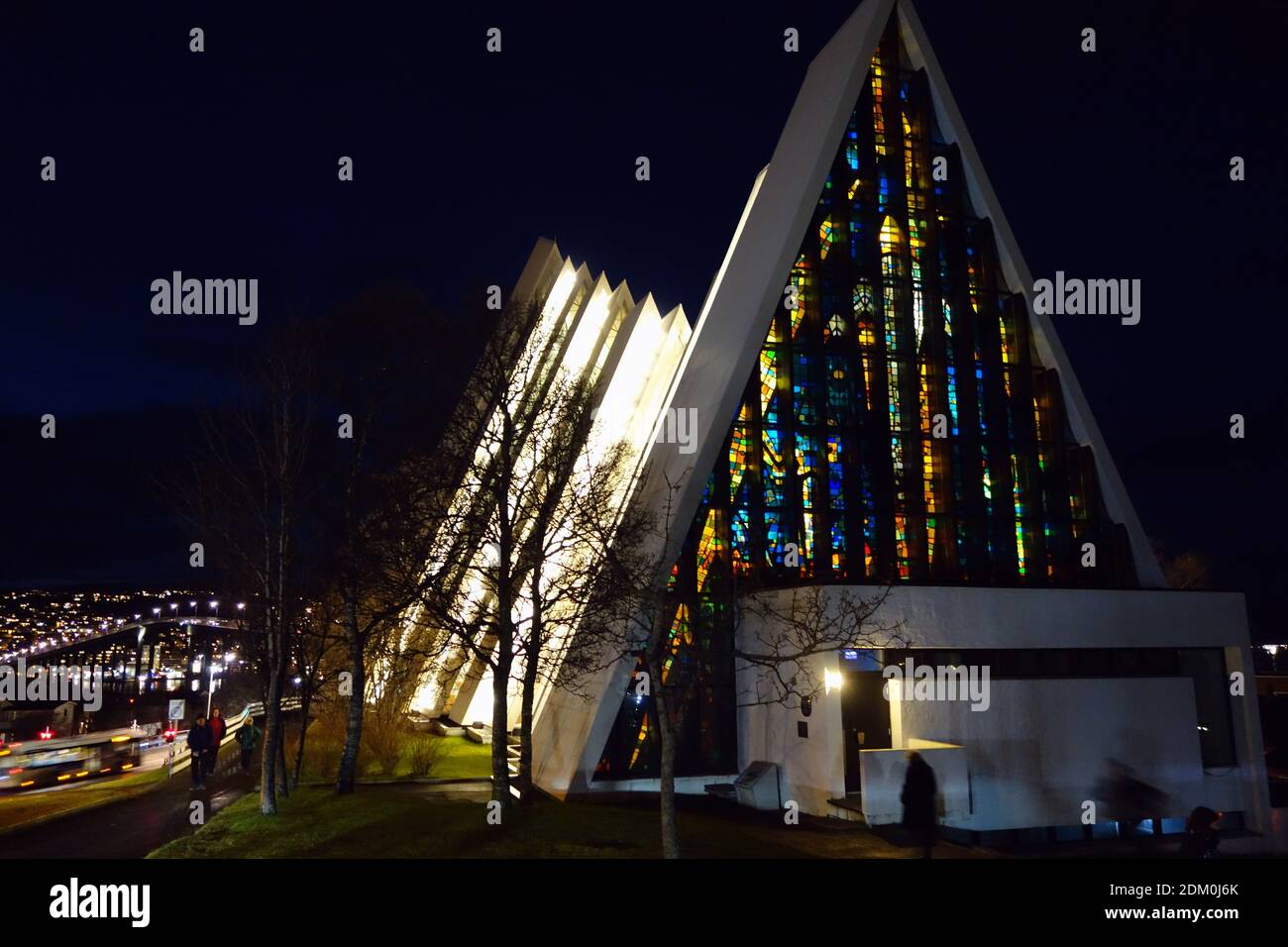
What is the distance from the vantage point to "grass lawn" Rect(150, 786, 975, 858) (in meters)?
13.9

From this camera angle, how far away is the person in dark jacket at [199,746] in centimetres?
2097

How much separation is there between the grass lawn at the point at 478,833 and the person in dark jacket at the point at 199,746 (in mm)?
2762

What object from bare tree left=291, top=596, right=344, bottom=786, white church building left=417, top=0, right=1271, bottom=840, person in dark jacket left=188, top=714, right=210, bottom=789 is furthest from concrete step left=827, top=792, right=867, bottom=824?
person in dark jacket left=188, top=714, right=210, bottom=789

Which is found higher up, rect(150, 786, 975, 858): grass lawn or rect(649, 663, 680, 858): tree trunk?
rect(649, 663, 680, 858): tree trunk

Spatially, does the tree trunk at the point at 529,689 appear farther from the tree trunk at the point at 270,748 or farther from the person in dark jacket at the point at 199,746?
the person in dark jacket at the point at 199,746

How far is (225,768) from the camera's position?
25375mm

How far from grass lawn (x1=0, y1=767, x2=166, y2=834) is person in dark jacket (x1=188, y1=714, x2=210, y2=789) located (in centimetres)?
139

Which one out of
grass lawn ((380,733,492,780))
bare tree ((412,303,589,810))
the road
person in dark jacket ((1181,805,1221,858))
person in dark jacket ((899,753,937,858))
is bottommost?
grass lawn ((380,733,492,780))

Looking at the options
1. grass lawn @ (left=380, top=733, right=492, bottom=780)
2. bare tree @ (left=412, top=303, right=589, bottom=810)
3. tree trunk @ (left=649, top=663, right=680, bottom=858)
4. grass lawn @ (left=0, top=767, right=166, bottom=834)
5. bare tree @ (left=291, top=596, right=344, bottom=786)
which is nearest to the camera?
tree trunk @ (left=649, top=663, right=680, bottom=858)

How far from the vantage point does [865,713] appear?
20.1 m

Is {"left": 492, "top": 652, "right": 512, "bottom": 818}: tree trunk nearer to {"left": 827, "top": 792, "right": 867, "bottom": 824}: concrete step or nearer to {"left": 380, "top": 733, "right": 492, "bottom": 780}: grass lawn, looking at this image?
{"left": 380, "top": 733, "right": 492, "bottom": 780}: grass lawn
